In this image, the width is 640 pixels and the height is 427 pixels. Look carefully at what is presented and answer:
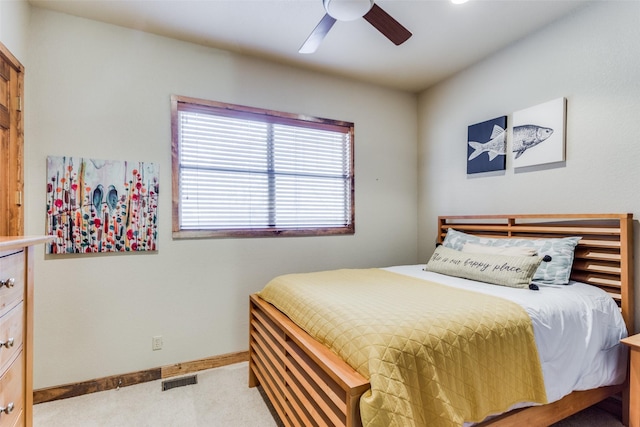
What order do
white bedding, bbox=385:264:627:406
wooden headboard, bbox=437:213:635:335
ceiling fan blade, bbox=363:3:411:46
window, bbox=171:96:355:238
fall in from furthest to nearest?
window, bbox=171:96:355:238, wooden headboard, bbox=437:213:635:335, ceiling fan blade, bbox=363:3:411:46, white bedding, bbox=385:264:627:406

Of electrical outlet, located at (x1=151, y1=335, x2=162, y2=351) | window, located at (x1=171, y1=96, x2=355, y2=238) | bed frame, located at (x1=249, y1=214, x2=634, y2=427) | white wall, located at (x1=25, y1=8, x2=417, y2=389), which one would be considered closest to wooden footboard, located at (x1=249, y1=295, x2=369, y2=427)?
bed frame, located at (x1=249, y1=214, x2=634, y2=427)

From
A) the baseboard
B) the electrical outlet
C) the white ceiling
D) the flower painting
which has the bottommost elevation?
the baseboard

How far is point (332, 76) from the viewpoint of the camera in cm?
322

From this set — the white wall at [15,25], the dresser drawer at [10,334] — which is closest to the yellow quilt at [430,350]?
the dresser drawer at [10,334]

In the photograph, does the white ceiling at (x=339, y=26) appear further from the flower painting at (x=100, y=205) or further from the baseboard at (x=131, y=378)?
the baseboard at (x=131, y=378)

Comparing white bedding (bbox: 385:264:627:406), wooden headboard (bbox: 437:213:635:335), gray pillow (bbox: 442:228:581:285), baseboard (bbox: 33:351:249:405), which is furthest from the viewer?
baseboard (bbox: 33:351:249:405)

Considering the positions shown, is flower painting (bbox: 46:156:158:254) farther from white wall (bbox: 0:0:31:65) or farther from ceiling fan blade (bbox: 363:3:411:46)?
ceiling fan blade (bbox: 363:3:411:46)

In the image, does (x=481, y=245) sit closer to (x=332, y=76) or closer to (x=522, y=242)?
(x=522, y=242)

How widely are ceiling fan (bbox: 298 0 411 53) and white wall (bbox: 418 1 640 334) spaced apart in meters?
1.32

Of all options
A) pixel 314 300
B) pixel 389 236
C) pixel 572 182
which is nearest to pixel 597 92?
pixel 572 182

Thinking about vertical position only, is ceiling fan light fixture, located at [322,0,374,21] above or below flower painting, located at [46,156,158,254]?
above

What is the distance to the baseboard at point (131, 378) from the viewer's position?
7.14 ft

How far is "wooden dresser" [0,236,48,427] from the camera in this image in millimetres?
1087

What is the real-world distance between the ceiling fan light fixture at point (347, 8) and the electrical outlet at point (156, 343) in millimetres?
2631
